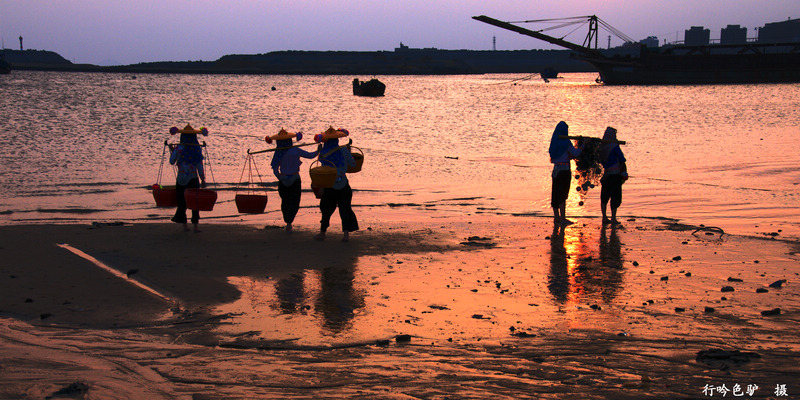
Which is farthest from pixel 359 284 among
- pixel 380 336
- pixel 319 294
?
pixel 380 336

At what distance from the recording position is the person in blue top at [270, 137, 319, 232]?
9852 millimetres

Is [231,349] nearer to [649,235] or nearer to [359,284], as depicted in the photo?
[359,284]

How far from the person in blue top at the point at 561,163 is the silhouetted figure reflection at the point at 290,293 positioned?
4.94 meters

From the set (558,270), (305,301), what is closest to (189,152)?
(305,301)

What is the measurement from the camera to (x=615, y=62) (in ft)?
334

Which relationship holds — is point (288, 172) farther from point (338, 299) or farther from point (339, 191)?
point (338, 299)

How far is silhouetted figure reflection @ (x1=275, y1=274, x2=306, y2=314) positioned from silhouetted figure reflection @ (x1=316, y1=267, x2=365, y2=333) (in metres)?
0.20

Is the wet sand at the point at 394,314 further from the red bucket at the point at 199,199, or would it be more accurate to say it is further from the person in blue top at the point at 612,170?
the person in blue top at the point at 612,170

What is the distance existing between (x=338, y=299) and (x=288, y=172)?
3.61 m

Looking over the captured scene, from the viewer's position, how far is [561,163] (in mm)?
10891

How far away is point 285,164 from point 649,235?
5478 millimetres

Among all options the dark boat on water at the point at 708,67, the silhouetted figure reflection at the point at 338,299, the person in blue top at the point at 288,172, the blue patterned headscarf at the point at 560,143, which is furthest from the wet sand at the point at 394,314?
the dark boat on water at the point at 708,67

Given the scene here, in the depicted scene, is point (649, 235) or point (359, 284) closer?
point (359, 284)

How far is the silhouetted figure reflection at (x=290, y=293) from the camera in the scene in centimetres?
650
